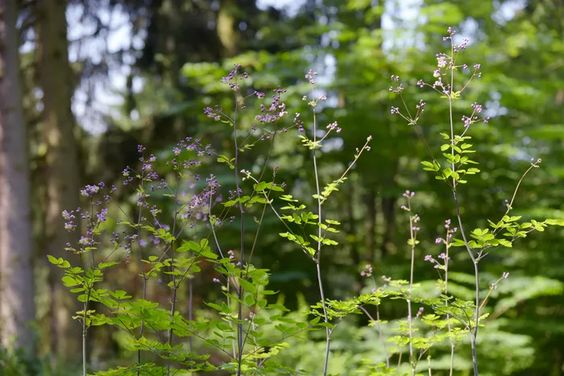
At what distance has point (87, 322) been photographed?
2453mm

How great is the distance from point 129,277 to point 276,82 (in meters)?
3.96

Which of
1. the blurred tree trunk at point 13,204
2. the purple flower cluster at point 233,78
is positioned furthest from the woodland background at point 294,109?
the purple flower cluster at point 233,78

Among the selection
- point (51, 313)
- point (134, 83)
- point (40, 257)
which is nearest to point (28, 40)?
point (134, 83)

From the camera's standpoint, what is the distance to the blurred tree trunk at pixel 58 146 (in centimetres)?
862

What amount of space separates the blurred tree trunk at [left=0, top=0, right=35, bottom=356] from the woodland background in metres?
0.02

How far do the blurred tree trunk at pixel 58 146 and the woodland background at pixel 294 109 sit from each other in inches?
0.7

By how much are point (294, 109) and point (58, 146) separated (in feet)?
10.4

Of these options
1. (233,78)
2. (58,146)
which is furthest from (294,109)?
(233,78)

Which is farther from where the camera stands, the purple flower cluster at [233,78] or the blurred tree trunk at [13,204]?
the blurred tree trunk at [13,204]

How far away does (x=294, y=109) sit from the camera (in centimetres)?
756

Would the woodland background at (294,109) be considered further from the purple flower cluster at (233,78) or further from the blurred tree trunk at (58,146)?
the purple flower cluster at (233,78)

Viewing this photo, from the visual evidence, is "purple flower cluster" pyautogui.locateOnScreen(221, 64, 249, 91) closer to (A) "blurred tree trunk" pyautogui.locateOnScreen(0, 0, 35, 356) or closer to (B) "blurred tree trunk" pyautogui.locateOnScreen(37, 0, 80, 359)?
(A) "blurred tree trunk" pyautogui.locateOnScreen(0, 0, 35, 356)

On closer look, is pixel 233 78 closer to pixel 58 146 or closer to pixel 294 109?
pixel 294 109

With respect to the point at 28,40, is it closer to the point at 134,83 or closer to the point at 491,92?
the point at 134,83
